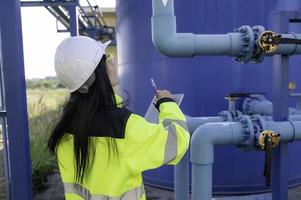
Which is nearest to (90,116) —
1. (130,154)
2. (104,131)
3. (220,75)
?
(104,131)

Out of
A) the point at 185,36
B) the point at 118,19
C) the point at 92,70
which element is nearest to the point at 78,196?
the point at 92,70

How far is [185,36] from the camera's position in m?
1.94

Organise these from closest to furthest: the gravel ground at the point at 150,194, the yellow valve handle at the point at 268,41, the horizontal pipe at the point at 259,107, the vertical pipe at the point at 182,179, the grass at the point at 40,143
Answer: the yellow valve handle at the point at 268,41 → the vertical pipe at the point at 182,179 → the horizontal pipe at the point at 259,107 → the gravel ground at the point at 150,194 → the grass at the point at 40,143

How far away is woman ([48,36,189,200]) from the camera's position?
1366mm

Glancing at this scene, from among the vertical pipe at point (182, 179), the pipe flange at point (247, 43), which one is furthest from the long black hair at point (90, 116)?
the vertical pipe at point (182, 179)

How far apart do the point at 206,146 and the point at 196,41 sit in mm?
609

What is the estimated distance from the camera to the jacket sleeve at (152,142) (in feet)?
4.45

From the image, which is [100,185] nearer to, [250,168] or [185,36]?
[185,36]

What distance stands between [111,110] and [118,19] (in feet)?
12.6

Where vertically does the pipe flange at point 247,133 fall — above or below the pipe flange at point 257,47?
below

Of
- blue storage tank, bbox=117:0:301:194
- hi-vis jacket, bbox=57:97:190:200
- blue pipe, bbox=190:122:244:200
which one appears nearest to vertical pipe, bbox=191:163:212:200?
blue pipe, bbox=190:122:244:200

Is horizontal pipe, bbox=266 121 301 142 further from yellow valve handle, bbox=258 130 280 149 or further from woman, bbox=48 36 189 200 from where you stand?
woman, bbox=48 36 189 200

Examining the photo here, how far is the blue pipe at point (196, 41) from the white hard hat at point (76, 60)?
64 centimetres

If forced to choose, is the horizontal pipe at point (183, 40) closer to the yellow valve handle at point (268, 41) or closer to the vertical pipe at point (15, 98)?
the yellow valve handle at point (268, 41)
